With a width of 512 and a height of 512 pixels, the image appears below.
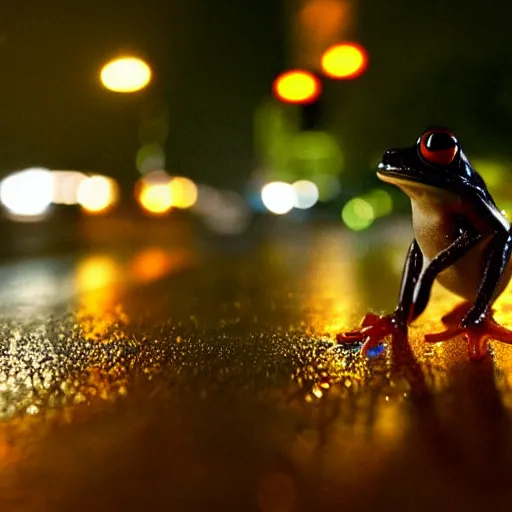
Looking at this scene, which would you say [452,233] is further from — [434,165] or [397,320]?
[397,320]

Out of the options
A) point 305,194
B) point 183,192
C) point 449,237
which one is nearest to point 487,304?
point 449,237

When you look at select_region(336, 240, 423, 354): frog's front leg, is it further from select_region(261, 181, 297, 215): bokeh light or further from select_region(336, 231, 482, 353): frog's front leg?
select_region(261, 181, 297, 215): bokeh light

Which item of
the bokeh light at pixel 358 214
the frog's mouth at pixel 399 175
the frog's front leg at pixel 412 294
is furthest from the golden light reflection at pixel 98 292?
the bokeh light at pixel 358 214

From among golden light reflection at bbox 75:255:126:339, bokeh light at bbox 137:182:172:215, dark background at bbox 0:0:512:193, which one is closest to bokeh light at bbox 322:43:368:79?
dark background at bbox 0:0:512:193

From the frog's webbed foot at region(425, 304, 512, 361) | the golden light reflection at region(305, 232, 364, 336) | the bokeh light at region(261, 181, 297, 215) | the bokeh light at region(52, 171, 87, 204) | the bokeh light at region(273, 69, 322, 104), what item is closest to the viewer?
the frog's webbed foot at region(425, 304, 512, 361)

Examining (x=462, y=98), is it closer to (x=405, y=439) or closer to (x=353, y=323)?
(x=353, y=323)

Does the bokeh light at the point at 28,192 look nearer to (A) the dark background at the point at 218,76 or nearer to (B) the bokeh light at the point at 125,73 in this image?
(A) the dark background at the point at 218,76

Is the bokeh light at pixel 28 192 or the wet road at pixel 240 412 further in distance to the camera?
the bokeh light at pixel 28 192
